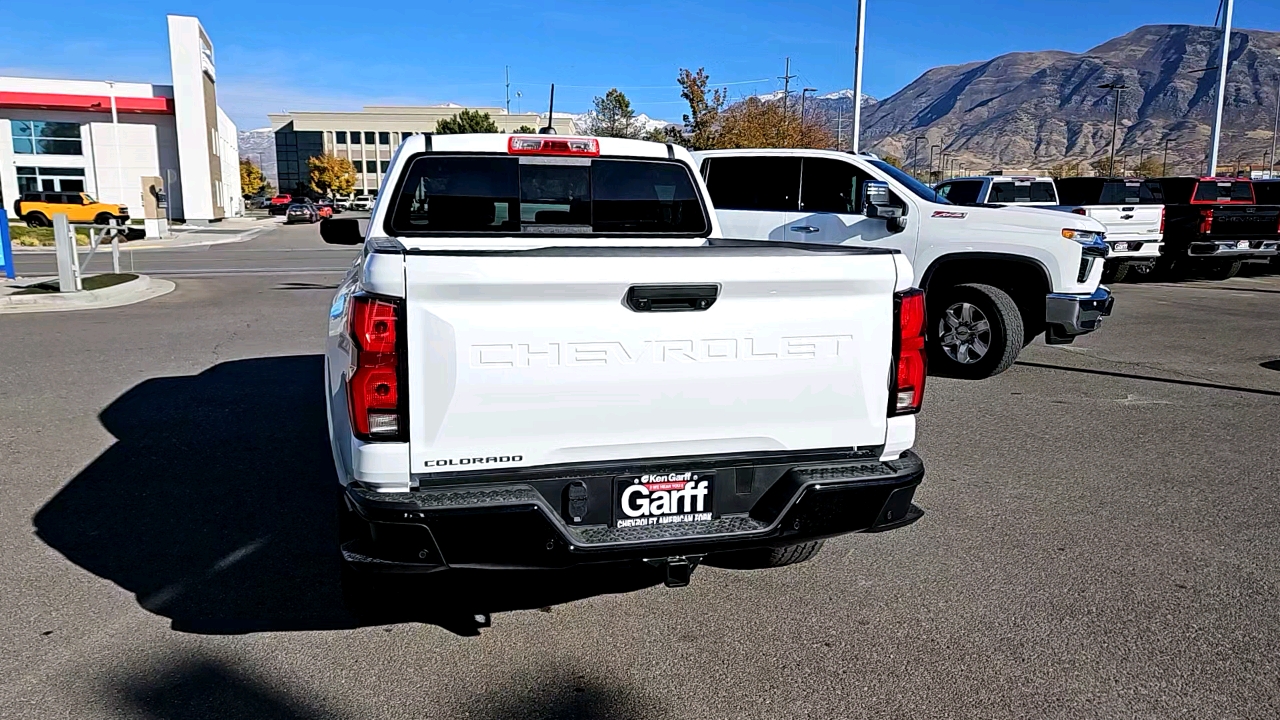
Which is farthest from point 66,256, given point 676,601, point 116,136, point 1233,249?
point 116,136

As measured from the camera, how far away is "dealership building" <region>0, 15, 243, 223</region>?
178 ft

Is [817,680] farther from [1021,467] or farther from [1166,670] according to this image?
[1021,467]

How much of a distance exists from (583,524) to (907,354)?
1370 mm

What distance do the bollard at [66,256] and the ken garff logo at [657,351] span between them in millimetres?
13321

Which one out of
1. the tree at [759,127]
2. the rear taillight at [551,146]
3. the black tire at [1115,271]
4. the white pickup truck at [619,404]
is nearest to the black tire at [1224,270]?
the black tire at [1115,271]

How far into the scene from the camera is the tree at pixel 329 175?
349 ft

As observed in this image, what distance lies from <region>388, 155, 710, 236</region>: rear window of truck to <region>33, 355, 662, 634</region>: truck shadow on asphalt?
5.66 feet

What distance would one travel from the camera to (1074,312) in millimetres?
8414

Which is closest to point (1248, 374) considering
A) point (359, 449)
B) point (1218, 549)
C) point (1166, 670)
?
point (1218, 549)

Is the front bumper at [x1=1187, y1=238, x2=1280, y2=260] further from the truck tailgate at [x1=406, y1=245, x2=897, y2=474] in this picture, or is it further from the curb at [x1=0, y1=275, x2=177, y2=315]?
the curb at [x1=0, y1=275, x2=177, y2=315]

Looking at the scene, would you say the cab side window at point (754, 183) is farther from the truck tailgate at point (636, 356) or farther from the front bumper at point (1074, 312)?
the truck tailgate at point (636, 356)

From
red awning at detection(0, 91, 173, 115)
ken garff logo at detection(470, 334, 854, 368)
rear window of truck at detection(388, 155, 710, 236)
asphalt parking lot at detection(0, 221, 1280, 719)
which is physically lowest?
asphalt parking lot at detection(0, 221, 1280, 719)

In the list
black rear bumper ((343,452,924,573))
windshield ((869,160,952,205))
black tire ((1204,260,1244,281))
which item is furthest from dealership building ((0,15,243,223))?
black rear bumper ((343,452,924,573))

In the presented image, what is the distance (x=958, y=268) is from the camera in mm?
9125
